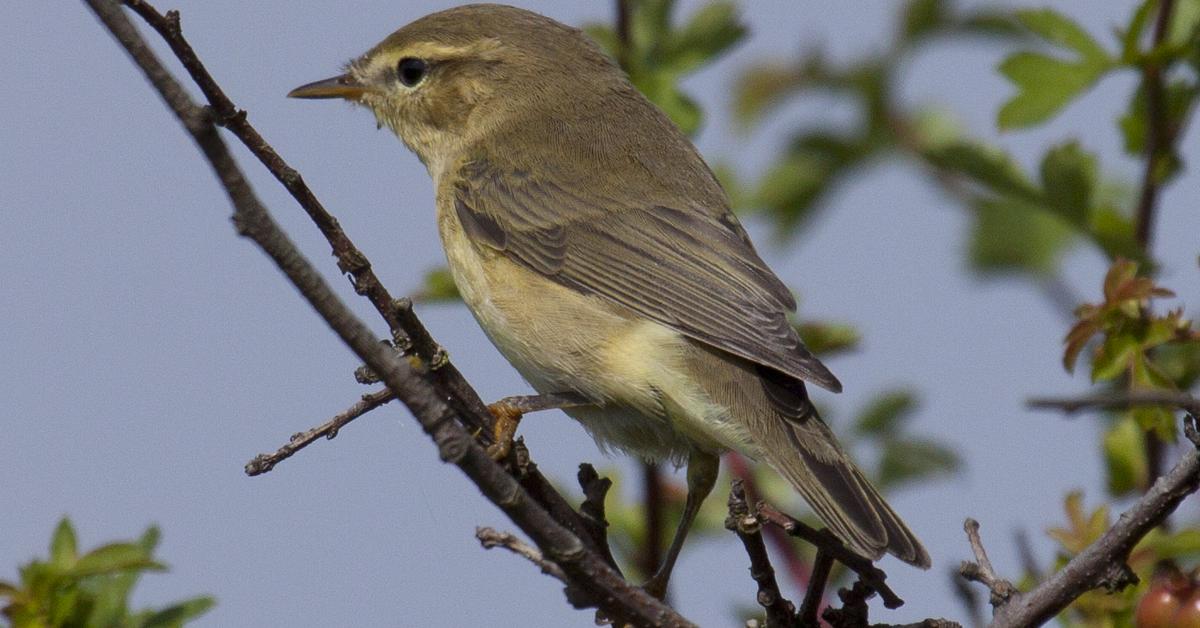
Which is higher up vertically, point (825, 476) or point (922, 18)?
point (922, 18)

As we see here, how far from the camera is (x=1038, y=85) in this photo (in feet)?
13.1

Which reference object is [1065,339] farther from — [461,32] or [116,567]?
[461,32]

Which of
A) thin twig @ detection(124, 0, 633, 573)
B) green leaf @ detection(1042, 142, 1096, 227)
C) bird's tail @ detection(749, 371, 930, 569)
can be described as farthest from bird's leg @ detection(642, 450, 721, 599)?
green leaf @ detection(1042, 142, 1096, 227)

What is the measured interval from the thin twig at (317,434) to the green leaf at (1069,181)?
195 cm

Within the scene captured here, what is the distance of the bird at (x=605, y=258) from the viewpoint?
3.92m

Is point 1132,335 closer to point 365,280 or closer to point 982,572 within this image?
point 982,572

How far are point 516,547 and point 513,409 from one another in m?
1.11

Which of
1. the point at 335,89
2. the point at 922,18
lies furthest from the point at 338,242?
the point at 922,18

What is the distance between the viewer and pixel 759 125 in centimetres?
536

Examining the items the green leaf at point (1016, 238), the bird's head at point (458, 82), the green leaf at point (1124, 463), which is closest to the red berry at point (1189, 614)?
the green leaf at point (1124, 463)

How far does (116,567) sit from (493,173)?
2.11m

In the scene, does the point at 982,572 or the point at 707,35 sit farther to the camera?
the point at 707,35

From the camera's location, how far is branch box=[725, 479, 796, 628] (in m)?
2.82

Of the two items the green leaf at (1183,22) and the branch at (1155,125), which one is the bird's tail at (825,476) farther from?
the green leaf at (1183,22)
